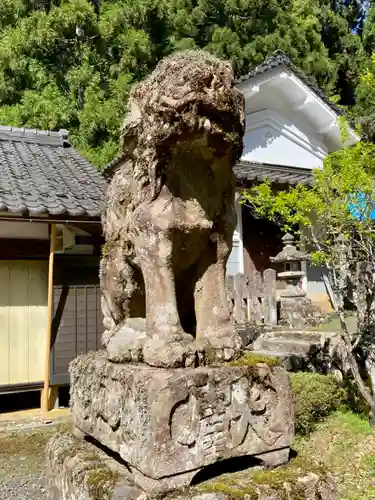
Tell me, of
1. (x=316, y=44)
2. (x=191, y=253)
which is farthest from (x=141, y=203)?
(x=316, y=44)

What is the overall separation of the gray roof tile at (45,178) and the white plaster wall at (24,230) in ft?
1.68

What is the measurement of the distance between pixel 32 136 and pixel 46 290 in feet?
13.2

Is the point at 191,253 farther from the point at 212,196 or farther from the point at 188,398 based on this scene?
the point at 188,398

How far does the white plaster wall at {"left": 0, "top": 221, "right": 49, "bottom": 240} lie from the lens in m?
6.78

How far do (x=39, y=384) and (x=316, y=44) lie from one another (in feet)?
55.0

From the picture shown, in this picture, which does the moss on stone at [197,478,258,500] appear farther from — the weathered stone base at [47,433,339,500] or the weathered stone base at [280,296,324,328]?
the weathered stone base at [280,296,324,328]

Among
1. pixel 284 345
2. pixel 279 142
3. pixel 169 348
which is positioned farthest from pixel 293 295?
pixel 169 348

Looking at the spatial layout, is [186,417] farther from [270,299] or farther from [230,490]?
[270,299]

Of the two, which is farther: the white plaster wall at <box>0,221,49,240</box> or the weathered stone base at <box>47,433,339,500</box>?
the white plaster wall at <box>0,221,49,240</box>

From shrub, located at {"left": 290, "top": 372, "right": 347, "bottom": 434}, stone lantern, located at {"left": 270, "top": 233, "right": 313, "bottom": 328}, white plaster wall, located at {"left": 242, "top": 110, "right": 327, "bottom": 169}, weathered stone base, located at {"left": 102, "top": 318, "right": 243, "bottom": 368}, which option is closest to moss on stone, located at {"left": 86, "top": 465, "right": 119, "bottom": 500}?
weathered stone base, located at {"left": 102, "top": 318, "right": 243, "bottom": 368}

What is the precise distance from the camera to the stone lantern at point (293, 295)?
27.2 feet

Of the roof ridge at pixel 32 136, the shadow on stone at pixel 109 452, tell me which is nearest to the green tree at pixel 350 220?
the shadow on stone at pixel 109 452

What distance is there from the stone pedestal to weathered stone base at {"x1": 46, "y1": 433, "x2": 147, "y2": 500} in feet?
0.27

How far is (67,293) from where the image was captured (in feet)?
22.7
